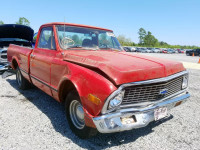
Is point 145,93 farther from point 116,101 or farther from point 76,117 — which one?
point 76,117

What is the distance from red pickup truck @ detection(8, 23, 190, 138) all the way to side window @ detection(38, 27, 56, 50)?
0.02 meters

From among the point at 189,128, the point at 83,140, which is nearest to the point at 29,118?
the point at 83,140

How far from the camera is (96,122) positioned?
2.04m

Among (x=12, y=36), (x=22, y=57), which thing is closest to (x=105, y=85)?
(x=22, y=57)

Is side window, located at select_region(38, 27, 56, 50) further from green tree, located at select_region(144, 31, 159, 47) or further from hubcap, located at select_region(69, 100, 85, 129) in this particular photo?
green tree, located at select_region(144, 31, 159, 47)

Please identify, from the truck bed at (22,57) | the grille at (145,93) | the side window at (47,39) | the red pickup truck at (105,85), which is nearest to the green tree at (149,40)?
the truck bed at (22,57)

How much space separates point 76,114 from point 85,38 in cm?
162

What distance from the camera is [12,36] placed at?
24.7 ft

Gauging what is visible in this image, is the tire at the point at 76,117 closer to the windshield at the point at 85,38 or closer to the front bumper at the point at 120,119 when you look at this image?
the front bumper at the point at 120,119

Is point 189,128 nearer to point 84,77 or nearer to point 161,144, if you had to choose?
point 161,144

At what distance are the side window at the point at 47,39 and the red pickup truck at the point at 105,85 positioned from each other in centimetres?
2

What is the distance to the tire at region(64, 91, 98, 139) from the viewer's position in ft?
8.01

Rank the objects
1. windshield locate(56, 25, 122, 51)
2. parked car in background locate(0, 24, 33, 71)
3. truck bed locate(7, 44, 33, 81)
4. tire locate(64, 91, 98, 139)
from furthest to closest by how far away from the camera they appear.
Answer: parked car in background locate(0, 24, 33, 71), truck bed locate(7, 44, 33, 81), windshield locate(56, 25, 122, 51), tire locate(64, 91, 98, 139)

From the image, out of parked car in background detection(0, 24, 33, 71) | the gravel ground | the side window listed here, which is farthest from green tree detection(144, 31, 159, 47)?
the side window
